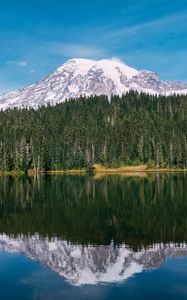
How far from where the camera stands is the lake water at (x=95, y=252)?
33531 millimetres

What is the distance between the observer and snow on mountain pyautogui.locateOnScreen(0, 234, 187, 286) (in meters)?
36.9

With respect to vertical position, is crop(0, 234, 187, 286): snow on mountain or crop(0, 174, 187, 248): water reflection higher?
crop(0, 174, 187, 248): water reflection

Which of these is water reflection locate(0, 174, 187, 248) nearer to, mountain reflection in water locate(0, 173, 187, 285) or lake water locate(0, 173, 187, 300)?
mountain reflection in water locate(0, 173, 187, 285)

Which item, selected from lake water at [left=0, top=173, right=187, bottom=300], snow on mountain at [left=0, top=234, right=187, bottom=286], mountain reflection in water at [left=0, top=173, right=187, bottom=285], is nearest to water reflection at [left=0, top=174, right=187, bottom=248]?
mountain reflection in water at [left=0, top=173, right=187, bottom=285]

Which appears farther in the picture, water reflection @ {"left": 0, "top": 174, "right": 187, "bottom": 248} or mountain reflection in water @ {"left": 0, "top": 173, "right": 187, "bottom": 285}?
water reflection @ {"left": 0, "top": 174, "right": 187, "bottom": 248}

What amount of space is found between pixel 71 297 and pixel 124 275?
6.31 m

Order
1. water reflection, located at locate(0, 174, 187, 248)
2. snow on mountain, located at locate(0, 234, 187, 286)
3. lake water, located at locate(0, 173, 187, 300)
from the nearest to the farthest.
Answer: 1. lake water, located at locate(0, 173, 187, 300)
2. snow on mountain, located at locate(0, 234, 187, 286)
3. water reflection, located at locate(0, 174, 187, 248)

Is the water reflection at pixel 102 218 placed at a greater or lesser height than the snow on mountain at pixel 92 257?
greater

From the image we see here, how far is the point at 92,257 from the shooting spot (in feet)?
138

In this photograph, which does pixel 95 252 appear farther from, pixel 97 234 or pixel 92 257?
pixel 97 234

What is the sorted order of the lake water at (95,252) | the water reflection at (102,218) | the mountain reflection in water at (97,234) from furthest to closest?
the water reflection at (102,218), the mountain reflection in water at (97,234), the lake water at (95,252)

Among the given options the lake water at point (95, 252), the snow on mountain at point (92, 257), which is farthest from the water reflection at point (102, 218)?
the snow on mountain at point (92, 257)

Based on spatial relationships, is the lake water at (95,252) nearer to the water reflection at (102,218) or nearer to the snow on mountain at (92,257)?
the snow on mountain at (92,257)

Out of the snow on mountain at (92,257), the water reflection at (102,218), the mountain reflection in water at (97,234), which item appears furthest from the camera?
the water reflection at (102,218)
